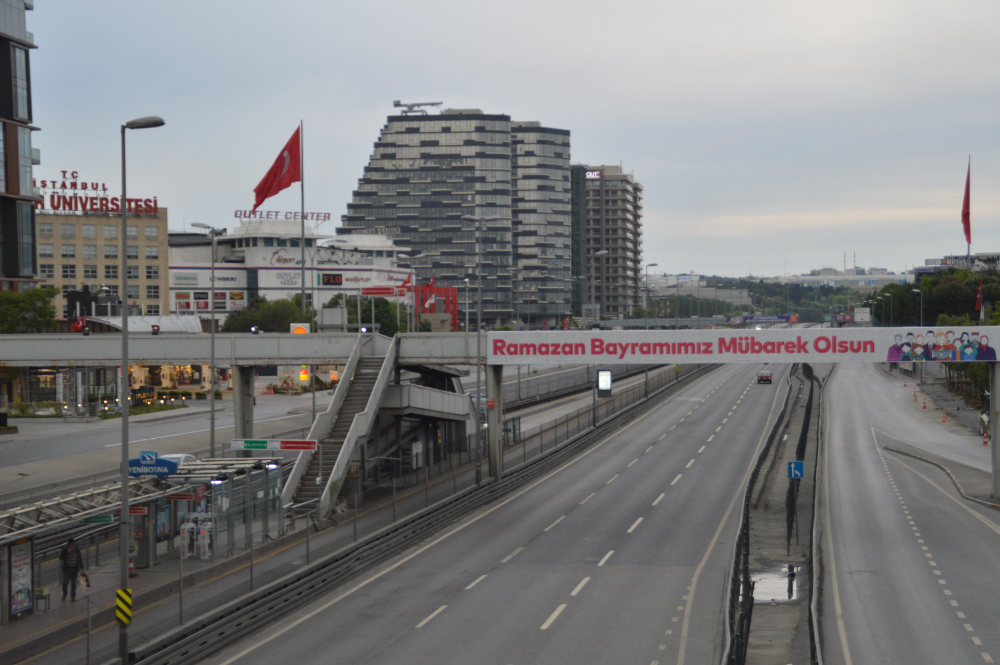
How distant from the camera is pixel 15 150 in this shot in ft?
222

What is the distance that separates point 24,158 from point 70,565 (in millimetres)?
55575

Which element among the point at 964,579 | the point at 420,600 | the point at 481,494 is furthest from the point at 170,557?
the point at 964,579

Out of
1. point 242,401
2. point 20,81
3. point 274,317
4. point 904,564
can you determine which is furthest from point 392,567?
point 274,317

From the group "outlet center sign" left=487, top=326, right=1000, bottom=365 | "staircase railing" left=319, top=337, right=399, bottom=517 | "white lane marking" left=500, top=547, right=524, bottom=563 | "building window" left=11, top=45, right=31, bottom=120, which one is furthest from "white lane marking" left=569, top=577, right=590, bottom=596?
"building window" left=11, top=45, right=31, bottom=120

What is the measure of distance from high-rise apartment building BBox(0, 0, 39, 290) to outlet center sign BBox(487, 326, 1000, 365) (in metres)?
47.5

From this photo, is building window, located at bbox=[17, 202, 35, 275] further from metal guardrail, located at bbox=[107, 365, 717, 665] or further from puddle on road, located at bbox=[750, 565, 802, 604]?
puddle on road, located at bbox=[750, 565, 802, 604]

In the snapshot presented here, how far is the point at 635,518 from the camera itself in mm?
37406

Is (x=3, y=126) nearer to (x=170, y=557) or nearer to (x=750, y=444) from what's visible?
(x=170, y=557)

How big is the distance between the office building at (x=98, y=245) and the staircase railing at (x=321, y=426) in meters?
89.0

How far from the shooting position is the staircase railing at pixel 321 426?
36.5 m

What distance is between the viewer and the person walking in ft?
78.1

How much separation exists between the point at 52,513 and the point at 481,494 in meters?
21.1

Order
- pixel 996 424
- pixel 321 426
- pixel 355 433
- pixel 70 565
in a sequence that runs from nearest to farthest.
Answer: pixel 70 565 < pixel 355 433 < pixel 321 426 < pixel 996 424

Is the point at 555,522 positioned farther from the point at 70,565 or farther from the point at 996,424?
the point at 996,424
